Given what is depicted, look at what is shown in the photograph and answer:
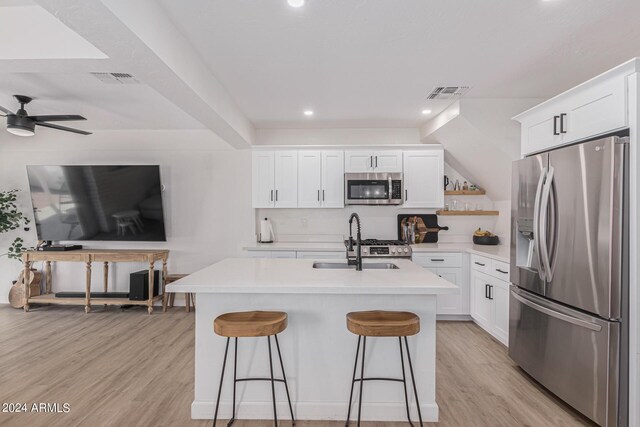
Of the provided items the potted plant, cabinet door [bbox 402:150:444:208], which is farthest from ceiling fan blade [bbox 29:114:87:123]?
cabinet door [bbox 402:150:444:208]

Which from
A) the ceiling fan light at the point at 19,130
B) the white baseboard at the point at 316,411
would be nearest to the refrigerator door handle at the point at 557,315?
the white baseboard at the point at 316,411

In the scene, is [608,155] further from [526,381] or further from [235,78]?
[235,78]

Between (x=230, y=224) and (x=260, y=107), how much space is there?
183cm

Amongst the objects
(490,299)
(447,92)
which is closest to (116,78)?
(447,92)

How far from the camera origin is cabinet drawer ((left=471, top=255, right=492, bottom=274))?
12.0 feet

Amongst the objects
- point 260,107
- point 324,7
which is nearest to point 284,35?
point 324,7

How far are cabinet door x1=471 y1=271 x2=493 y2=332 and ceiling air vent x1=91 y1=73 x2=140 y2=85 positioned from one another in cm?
401

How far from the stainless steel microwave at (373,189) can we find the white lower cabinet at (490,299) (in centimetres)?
126

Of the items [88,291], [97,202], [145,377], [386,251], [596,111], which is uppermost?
[596,111]

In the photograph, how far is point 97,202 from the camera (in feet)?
15.8

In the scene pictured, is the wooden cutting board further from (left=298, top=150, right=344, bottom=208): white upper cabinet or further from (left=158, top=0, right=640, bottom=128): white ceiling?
(left=158, top=0, right=640, bottom=128): white ceiling

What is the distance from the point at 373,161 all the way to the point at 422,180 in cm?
71

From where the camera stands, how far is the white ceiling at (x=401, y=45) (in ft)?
6.68

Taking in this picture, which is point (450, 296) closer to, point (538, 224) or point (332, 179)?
point (538, 224)
